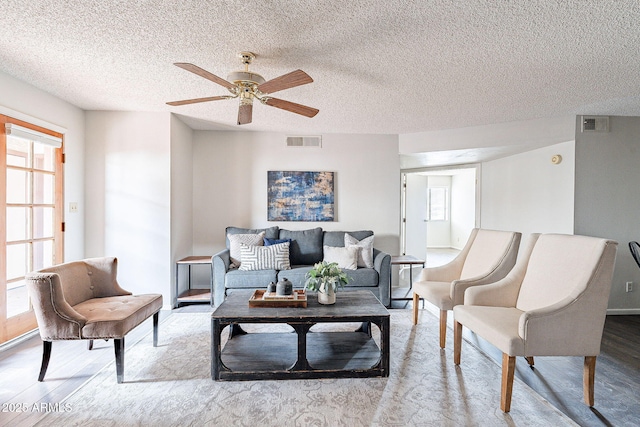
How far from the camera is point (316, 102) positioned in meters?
3.74

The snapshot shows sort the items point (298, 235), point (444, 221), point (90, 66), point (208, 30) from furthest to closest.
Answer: point (444, 221), point (298, 235), point (90, 66), point (208, 30)

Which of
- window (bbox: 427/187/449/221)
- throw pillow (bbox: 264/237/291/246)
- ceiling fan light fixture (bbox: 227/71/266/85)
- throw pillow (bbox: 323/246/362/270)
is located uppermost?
ceiling fan light fixture (bbox: 227/71/266/85)

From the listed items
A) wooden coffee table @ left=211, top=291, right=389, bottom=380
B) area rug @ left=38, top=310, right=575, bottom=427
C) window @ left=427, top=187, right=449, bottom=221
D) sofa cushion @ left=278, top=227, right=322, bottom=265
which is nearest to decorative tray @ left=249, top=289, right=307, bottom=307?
wooden coffee table @ left=211, top=291, right=389, bottom=380

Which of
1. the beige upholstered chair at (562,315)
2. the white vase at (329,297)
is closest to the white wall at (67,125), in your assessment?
the white vase at (329,297)

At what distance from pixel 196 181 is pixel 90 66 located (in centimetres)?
233

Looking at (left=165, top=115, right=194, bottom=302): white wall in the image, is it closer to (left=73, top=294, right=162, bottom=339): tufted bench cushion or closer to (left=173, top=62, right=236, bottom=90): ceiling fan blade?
(left=73, top=294, right=162, bottom=339): tufted bench cushion

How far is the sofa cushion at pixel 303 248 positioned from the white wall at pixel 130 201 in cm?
155

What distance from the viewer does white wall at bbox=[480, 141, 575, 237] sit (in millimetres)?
4242

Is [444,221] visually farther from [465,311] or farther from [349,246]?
[465,311]

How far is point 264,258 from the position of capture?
13.9 feet

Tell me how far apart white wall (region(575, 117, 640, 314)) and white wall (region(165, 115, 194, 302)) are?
16.2 ft

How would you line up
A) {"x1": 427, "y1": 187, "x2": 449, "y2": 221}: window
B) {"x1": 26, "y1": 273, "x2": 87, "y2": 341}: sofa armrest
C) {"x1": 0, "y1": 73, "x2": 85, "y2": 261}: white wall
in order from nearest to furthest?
{"x1": 26, "y1": 273, "x2": 87, "y2": 341}: sofa armrest → {"x1": 0, "y1": 73, "x2": 85, "y2": 261}: white wall → {"x1": 427, "y1": 187, "x2": 449, "y2": 221}: window

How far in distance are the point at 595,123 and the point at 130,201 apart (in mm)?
5729

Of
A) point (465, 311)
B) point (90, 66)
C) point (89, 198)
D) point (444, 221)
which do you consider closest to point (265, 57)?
point (90, 66)
